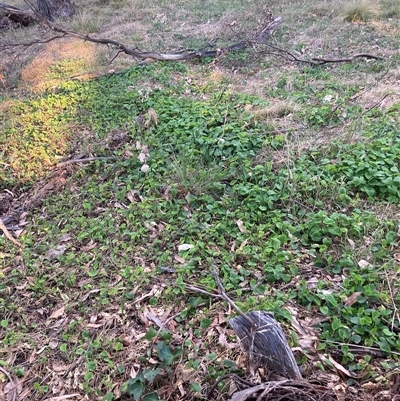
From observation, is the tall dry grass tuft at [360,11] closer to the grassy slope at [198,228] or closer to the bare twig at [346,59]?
the bare twig at [346,59]

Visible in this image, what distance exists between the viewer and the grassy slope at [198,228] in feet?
7.02

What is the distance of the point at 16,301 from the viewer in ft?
8.68

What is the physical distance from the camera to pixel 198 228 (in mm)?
2896

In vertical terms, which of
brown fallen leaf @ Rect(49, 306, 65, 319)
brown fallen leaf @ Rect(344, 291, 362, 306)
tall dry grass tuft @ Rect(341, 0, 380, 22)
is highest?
tall dry grass tuft @ Rect(341, 0, 380, 22)

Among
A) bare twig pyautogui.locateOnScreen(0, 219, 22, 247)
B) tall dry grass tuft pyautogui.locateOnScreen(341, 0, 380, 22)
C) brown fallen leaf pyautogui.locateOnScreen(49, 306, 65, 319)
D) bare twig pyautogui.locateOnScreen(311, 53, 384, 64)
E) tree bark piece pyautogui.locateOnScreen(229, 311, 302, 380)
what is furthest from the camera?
tall dry grass tuft pyautogui.locateOnScreen(341, 0, 380, 22)

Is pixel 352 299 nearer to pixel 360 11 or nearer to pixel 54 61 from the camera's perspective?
pixel 54 61

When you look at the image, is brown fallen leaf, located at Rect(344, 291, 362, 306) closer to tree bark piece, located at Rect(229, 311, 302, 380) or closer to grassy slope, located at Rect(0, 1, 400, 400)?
grassy slope, located at Rect(0, 1, 400, 400)

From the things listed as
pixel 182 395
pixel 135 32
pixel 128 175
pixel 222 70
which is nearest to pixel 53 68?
pixel 135 32

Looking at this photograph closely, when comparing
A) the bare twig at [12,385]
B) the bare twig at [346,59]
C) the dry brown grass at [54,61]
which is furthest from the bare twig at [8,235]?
the bare twig at [346,59]

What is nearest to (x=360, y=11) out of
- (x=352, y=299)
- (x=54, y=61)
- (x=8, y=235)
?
(x=54, y=61)

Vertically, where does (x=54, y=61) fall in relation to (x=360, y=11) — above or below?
above

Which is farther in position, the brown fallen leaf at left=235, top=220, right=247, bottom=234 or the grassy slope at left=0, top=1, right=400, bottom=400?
the brown fallen leaf at left=235, top=220, right=247, bottom=234

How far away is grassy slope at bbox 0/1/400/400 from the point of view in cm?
214

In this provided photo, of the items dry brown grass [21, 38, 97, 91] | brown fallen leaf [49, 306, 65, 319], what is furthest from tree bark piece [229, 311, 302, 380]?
dry brown grass [21, 38, 97, 91]
